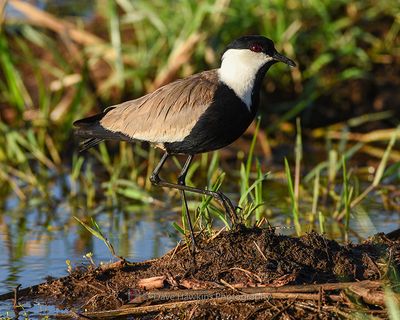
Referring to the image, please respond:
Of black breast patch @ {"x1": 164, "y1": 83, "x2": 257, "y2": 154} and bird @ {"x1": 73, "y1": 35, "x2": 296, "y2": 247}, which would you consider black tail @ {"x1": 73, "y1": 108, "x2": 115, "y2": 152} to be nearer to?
bird @ {"x1": 73, "y1": 35, "x2": 296, "y2": 247}

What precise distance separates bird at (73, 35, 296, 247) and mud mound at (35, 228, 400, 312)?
0.35 metres

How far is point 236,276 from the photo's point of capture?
5371 millimetres

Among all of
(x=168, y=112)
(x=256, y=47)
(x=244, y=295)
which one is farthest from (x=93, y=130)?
(x=244, y=295)

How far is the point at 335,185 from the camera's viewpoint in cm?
858

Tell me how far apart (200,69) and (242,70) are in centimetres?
350

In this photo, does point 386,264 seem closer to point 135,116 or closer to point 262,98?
point 135,116

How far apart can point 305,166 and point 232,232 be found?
375cm

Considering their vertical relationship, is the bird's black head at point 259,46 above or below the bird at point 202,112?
above

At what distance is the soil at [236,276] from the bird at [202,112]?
0.38 meters

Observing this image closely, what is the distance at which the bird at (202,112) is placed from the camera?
6.01m

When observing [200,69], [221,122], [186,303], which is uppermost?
[200,69]

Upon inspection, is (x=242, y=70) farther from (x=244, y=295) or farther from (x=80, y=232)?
(x=80, y=232)

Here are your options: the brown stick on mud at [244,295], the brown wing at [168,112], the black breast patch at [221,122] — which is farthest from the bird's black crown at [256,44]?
the brown stick on mud at [244,295]

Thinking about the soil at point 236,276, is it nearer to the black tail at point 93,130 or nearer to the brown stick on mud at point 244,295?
the brown stick on mud at point 244,295
